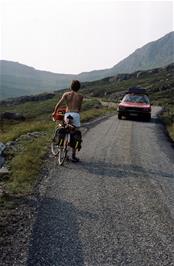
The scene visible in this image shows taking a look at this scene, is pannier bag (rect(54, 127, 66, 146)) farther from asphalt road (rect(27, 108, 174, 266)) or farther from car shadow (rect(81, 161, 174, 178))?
car shadow (rect(81, 161, 174, 178))

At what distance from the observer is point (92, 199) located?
8.77 metres

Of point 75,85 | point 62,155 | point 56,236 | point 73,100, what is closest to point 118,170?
point 62,155

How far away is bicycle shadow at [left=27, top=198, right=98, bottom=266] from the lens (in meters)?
5.84

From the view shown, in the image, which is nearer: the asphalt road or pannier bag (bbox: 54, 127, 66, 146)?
the asphalt road

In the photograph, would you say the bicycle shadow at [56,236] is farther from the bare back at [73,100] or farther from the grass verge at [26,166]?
the bare back at [73,100]

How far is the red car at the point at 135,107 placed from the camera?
31.1 m

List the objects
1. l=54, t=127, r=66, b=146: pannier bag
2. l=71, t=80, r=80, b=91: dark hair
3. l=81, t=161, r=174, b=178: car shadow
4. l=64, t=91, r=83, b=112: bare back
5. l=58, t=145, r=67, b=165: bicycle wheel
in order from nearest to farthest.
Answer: l=81, t=161, r=174, b=178: car shadow → l=58, t=145, r=67, b=165: bicycle wheel → l=71, t=80, r=80, b=91: dark hair → l=64, t=91, r=83, b=112: bare back → l=54, t=127, r=66, b=146: pannier bag

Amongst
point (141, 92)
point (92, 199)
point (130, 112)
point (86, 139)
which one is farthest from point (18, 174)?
point (141, 92)

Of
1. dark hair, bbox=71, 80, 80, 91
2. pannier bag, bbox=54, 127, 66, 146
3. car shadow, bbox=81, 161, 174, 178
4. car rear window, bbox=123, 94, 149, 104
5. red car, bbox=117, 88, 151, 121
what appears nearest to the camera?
car shadow, bbox=81, 161, 174, 178

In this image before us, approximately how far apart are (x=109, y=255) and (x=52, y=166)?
6.33m

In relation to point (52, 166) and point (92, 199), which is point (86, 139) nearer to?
point (52, 166)

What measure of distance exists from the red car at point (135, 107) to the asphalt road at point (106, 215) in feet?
57.1

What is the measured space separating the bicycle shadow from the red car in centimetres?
2306

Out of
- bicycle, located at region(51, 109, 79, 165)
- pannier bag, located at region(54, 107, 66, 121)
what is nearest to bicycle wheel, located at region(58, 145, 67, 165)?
bicycle, located at region(51, 109, 79, 165)
